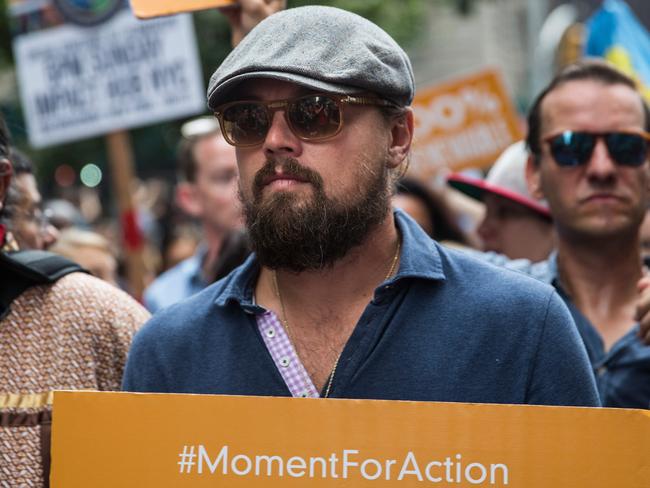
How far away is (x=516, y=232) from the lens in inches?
191

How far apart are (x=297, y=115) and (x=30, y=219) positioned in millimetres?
1716

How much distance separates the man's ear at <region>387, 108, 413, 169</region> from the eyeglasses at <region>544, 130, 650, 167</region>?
1.21 m

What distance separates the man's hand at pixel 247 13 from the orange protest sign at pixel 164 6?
8 centimetres

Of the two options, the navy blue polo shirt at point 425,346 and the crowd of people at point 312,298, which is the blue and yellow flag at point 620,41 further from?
the navy blue polo shirt at point 425,346

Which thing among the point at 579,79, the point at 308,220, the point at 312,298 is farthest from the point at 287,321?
the point at 579,79

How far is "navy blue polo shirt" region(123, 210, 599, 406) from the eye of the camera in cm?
248

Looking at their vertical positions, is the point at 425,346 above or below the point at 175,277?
above

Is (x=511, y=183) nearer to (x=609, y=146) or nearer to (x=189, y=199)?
(x=609, y=146)

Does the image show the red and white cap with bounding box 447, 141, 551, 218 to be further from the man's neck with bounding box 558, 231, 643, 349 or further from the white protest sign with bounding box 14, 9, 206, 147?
the white protest sign with bounding box 14, 9, 206, 147

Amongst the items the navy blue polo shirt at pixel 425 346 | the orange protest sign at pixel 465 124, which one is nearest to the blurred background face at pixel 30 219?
the navy blue polo shirt at pixel 425 346

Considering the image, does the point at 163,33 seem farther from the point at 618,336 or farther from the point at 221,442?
the point at 221,442

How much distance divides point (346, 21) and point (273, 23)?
0.16 m

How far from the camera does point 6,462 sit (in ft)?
9.21

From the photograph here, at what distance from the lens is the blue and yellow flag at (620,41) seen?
6.75 m
